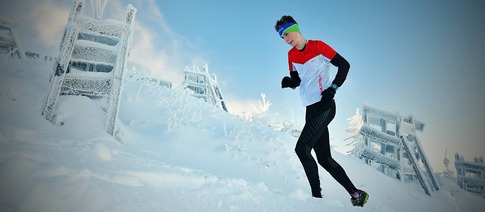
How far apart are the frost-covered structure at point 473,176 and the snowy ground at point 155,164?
630 cm

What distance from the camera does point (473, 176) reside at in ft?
37.6

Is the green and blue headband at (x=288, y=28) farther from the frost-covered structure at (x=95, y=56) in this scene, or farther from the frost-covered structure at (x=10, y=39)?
the frost-covered structure at (x=10, y=39)

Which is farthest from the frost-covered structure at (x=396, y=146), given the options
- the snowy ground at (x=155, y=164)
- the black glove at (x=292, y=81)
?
the black glove at (x=292, y=81)

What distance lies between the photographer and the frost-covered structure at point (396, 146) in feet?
19.9

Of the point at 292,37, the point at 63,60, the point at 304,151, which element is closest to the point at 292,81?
the point at 292,37

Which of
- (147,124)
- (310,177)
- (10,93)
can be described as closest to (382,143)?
(310,177)

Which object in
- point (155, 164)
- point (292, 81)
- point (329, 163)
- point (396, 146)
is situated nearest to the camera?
point (155, 164)

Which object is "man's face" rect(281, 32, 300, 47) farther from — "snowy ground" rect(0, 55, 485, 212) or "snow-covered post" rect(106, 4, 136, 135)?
"snow-covered post" rect(106, 4, 136, 135)

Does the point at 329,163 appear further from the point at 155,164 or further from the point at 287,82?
the point at 155,164

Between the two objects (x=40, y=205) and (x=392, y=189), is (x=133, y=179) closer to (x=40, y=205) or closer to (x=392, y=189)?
(x=40, y=205)

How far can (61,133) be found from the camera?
110 inches

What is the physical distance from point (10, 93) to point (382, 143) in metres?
7.69

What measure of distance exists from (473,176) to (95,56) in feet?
50.9

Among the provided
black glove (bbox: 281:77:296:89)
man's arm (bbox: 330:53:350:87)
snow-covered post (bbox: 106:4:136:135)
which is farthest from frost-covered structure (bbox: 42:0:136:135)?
man's arm (bbox: 330:53:350:87)
